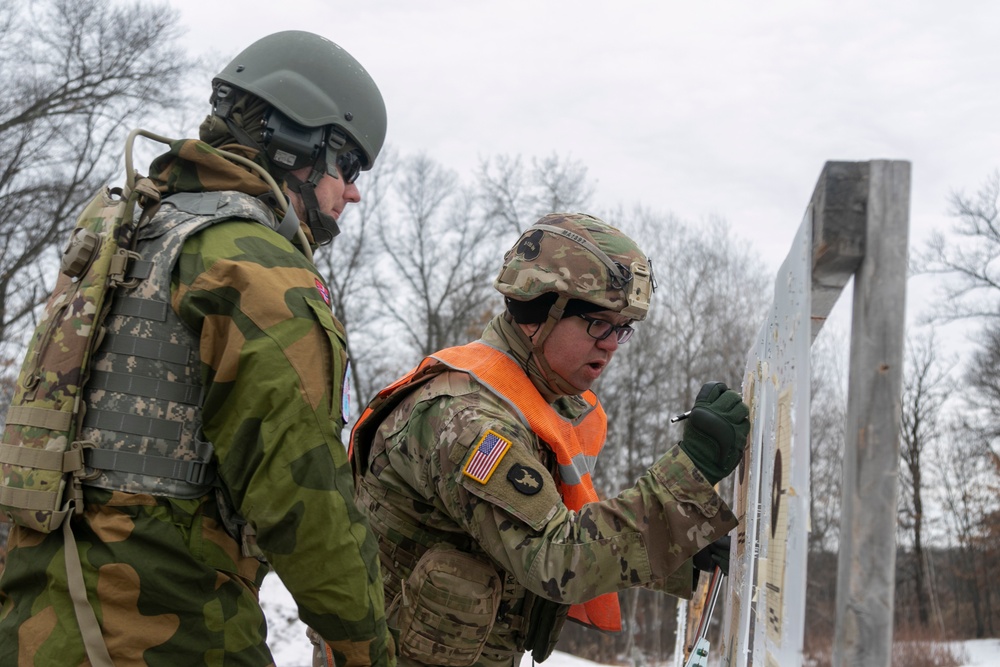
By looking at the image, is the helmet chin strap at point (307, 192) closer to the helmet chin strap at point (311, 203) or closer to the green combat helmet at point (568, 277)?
the helmet chin strap at point (311, 203)

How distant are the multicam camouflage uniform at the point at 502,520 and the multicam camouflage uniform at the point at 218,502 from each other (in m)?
0.35

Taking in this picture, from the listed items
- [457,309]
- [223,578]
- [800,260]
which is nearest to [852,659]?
[800,260]

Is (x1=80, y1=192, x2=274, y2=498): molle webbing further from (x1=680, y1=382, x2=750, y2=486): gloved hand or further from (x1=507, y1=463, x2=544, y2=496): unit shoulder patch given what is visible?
(x1=680, y1=382, x2=750, y2=486): gloved hand

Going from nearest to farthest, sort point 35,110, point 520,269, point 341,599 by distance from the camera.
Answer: point 341,599 < point 520,269 < point 35,110

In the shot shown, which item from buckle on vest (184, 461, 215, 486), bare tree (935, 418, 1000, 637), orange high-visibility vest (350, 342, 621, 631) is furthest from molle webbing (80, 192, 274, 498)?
bare tree (935, 418, 1000, 637)

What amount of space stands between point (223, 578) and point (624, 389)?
30427 mm

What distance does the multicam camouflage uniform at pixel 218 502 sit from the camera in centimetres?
186

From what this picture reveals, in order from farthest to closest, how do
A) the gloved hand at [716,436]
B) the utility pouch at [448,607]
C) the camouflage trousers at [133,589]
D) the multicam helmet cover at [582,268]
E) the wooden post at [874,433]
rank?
the multicam helmet cover at [582,268], the utility pouch at [448,607], the gloved hand at [716,436], the camouflage trousers at [133,589], the wooden post at [874,433]

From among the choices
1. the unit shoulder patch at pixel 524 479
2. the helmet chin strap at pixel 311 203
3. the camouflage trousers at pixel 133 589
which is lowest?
the camouflage trousers at pixel 133 589

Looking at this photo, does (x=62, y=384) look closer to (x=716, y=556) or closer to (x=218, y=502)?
→ (x=218, y=502)

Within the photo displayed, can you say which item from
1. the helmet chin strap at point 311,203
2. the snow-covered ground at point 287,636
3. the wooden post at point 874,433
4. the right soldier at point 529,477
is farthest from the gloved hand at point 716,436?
the snow-covered ground at point 287,636

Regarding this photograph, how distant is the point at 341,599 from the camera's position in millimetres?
1905

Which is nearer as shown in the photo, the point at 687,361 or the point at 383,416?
the point at 383,416

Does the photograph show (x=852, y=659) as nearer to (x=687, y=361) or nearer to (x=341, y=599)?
(x=341, y=599)
